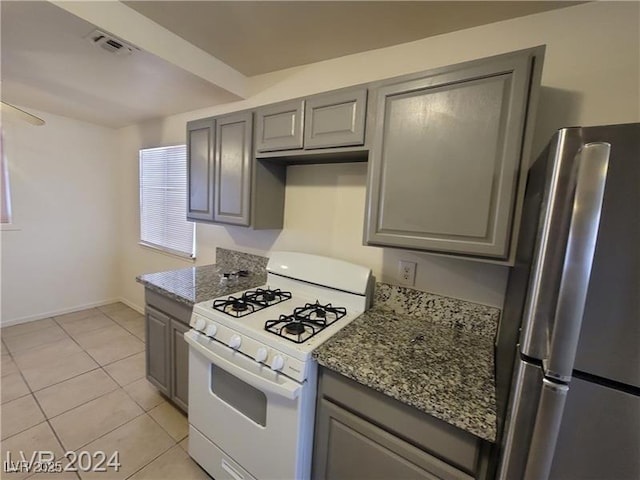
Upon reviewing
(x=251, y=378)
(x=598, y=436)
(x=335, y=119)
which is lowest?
(x=251, y=378)

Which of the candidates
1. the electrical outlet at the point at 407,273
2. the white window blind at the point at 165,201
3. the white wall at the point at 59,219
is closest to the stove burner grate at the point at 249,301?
the electrical outlet at the point at 407,273

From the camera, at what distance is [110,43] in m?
1.45

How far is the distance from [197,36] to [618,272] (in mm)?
2099

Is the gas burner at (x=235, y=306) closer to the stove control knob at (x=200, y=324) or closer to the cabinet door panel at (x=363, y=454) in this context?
the stove control knob at (x=200, y=324)

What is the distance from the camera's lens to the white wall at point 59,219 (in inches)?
115

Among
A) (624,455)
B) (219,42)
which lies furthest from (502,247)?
(219,42)

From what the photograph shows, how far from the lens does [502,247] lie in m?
1.02

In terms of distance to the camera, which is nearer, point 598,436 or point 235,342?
point 598,436

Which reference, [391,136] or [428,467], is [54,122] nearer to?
A: [391,136]

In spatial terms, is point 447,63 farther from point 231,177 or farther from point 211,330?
point 211,330

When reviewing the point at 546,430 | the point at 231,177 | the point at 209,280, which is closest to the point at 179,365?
the point at 209,280

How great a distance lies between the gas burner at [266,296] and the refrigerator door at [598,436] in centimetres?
125

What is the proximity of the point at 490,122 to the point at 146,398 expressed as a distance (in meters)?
2.75

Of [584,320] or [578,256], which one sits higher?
[578,256]
